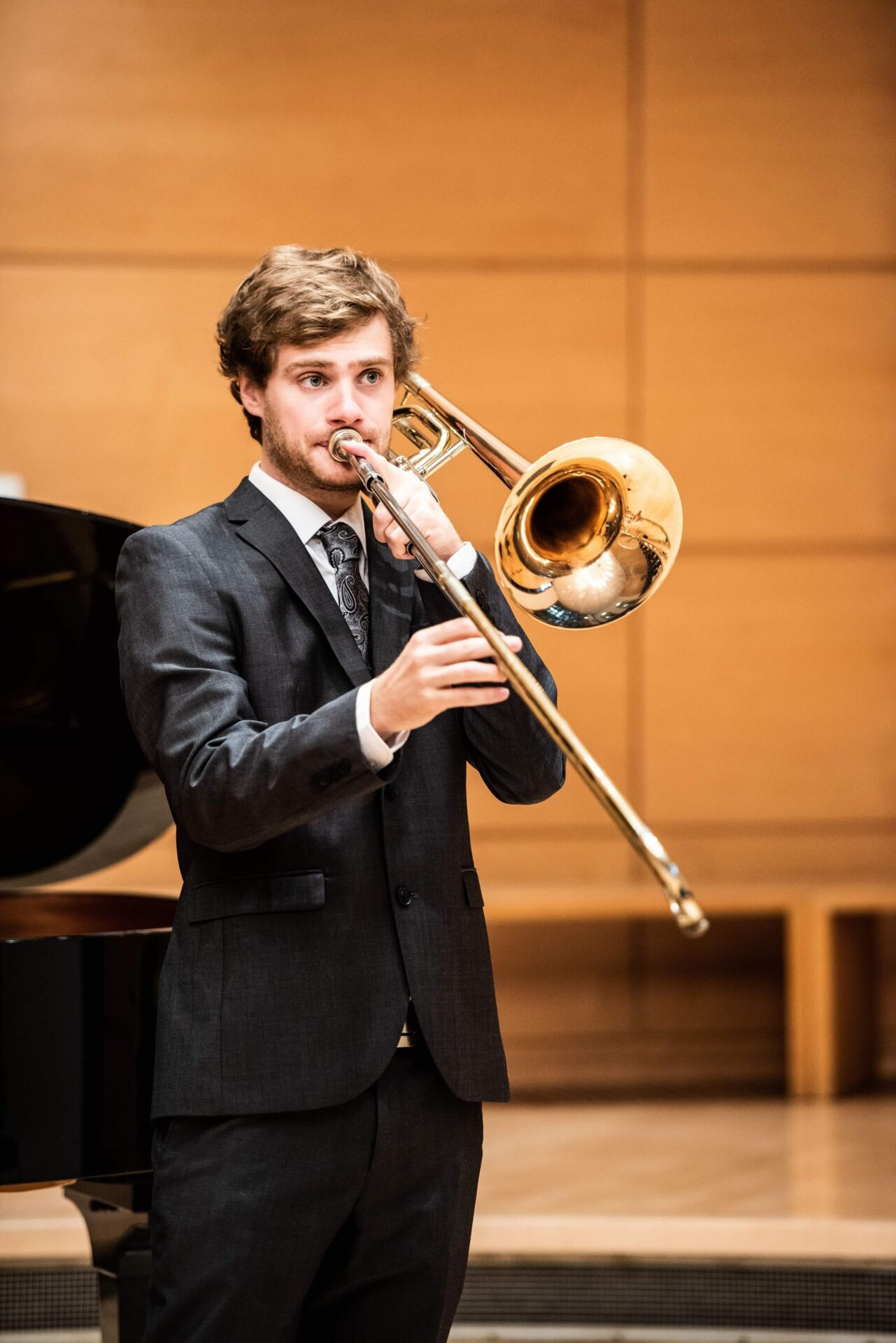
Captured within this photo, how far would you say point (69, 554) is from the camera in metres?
2.33

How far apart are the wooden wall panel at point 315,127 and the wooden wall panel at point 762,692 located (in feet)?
3.66

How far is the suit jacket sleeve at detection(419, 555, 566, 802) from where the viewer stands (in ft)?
4.97

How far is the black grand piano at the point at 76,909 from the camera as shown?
6.32ft

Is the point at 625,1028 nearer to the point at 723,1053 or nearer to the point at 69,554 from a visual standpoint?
the point at 723,1053

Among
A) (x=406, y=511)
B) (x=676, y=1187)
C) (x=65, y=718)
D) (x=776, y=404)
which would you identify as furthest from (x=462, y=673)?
(x=776, y=404)

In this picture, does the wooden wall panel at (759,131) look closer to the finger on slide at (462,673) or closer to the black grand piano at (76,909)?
the black grand piano at (76,909)

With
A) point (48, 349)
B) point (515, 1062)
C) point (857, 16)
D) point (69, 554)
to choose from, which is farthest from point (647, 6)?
point (515, 1062)

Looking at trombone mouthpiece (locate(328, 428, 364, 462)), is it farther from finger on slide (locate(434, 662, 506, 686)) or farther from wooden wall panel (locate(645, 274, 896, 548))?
wooden wall panel (locate(645, 274, 896, 548))

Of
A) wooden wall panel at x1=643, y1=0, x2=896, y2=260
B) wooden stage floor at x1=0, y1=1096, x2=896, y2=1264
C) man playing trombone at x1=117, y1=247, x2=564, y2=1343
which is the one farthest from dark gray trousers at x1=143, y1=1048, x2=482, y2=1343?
wooden wall panel at x1=643, y1=0, x2=896, y2=260

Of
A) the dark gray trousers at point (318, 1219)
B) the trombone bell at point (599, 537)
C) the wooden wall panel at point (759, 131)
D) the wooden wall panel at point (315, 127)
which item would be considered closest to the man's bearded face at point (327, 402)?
the trombone bell at point (599, 537)

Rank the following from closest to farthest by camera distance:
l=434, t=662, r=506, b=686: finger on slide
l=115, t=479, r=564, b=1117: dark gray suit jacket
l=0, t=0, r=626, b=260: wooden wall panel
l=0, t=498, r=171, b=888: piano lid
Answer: l=434, t=662, r=506, b=686: finger on slide, l=115, t=479, r=564, b=1117: dark gray suit jacket, l=0, t=498, r=171, b=888: piano lid, l=0, t=0, r=626, b=260: wooden wall panel

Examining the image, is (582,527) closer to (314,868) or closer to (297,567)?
(297,567)

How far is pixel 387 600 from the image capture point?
1578 mm

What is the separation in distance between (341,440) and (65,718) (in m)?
1.12
